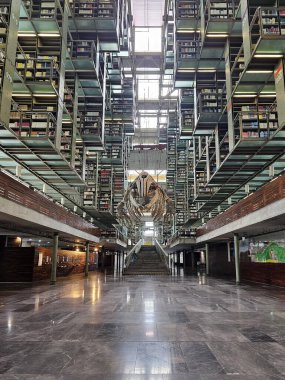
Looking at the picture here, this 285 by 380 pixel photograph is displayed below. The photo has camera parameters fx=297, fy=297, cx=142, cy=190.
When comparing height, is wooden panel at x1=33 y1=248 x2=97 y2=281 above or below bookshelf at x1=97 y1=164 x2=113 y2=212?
below

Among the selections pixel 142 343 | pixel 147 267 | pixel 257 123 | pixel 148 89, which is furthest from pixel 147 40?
pixel 142 343

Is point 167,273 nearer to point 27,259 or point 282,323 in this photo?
point 27,259

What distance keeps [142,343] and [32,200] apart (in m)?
7.30

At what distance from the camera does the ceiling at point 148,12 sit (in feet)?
79.4

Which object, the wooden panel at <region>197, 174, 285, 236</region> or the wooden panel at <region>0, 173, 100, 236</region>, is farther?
the wooden panel at <region>197, 174, 285, 236</region>

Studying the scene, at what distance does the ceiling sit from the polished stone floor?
2517cm

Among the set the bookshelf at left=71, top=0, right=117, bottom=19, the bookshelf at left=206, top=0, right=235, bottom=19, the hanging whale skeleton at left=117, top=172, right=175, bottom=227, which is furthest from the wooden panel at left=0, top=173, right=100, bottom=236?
the bookshelf at left=206, top=0, right=235, bottom=19

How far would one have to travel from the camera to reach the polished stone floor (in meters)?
2.73

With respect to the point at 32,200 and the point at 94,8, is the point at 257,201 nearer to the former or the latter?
the point at 32,200

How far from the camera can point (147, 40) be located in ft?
88.7

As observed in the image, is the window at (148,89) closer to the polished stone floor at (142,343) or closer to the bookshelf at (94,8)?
the bookshelf at (94,8)

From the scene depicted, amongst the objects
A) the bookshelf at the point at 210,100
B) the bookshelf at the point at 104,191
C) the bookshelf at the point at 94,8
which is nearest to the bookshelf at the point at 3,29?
the bookshelf at the point at 94,8

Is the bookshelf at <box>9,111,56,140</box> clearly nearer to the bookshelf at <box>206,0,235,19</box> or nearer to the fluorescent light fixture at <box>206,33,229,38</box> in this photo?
the fluorescent light fixture at <box>206,33,229,38</box>

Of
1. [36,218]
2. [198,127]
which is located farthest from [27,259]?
[198,127]
